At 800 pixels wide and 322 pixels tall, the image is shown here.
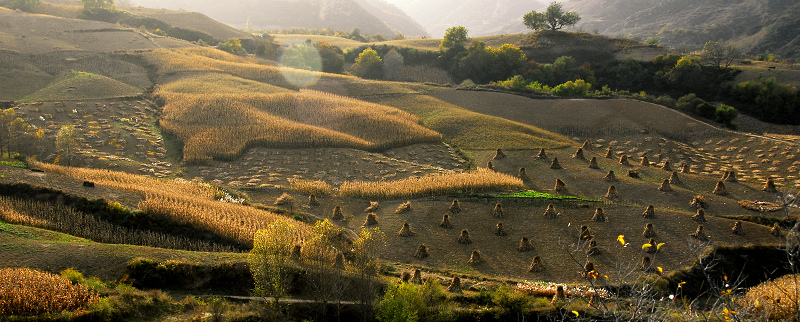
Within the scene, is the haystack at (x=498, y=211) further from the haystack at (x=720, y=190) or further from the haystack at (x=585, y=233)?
the haystack at (x=720, y=190)

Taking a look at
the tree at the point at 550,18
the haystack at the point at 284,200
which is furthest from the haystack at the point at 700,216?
the tree at the point at 550,18

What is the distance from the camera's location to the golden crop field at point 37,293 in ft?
47.4

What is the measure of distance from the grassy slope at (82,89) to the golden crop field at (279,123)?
4261 mm

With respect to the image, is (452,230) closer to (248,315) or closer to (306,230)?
(306,230)

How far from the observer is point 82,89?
161ft

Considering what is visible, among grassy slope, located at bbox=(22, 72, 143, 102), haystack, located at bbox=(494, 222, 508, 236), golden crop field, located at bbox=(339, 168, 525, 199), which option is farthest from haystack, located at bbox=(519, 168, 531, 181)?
grassy slope, located at bbox=(22, 72, 143, 102)

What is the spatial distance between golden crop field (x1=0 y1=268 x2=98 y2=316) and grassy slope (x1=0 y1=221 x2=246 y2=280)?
56.7 inches

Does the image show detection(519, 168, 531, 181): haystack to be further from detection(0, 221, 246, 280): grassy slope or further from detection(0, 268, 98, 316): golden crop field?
detection(0, 268, 98, 316): golden crop field

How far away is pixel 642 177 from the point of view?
35.6 meters

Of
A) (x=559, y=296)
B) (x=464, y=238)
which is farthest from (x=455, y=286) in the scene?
(x=464, y=238)

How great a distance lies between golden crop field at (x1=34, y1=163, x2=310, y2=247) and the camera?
23594mm

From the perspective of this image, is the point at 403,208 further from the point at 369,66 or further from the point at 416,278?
the point at 369,66

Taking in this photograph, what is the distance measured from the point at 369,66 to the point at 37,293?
237 ft

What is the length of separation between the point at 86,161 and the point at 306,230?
2145 cm
